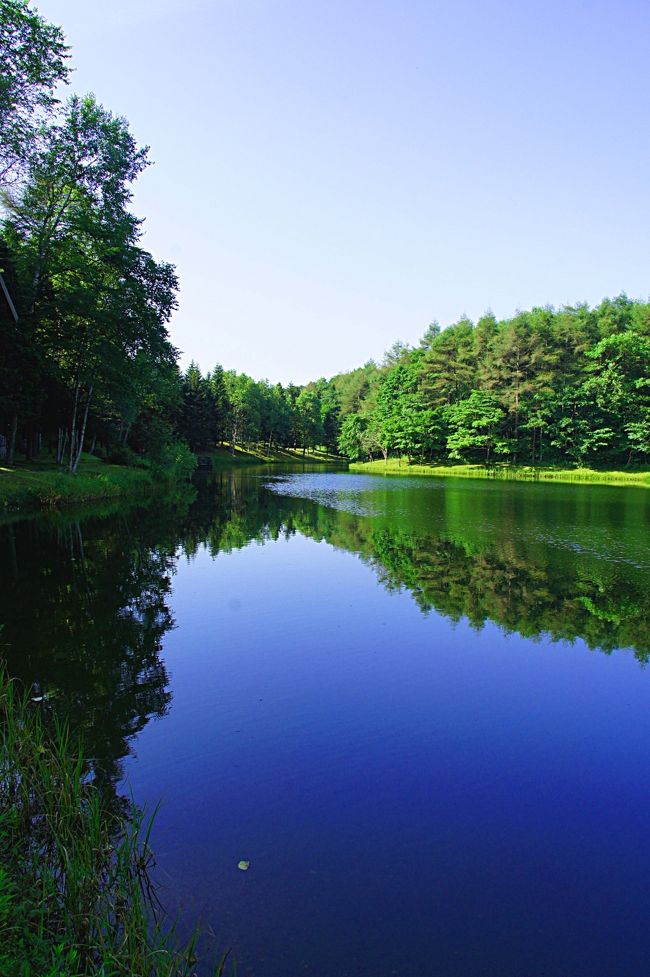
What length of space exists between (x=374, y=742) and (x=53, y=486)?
75.8 ft

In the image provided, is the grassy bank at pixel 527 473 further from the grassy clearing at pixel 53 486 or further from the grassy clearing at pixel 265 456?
the grassy clearing at pixel 53 486

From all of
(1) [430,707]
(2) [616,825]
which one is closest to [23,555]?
(1) [430,707]

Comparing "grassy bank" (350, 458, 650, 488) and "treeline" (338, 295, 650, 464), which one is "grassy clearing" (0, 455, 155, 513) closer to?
"grassy bank" (350, 458, 650, 488)

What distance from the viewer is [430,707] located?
773 cm

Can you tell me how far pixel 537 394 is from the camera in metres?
67.0

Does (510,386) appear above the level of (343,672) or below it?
above

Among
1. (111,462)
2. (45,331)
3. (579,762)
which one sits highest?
Result: (45,331)

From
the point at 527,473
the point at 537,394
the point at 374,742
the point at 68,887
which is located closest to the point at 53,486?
the point at 374,742

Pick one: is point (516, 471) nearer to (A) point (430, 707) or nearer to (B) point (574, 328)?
(B) point (574, 328)

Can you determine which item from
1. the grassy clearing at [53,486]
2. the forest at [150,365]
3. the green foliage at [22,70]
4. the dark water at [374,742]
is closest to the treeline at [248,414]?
the forest at [150,365]

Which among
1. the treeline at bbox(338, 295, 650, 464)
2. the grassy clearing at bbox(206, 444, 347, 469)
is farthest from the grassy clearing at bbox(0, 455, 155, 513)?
the grassy clearing at bbox(206, 444, 347, 469)

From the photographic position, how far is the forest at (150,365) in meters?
25.4

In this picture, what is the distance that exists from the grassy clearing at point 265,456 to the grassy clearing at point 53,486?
1846 inches

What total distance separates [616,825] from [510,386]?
69.6 m
